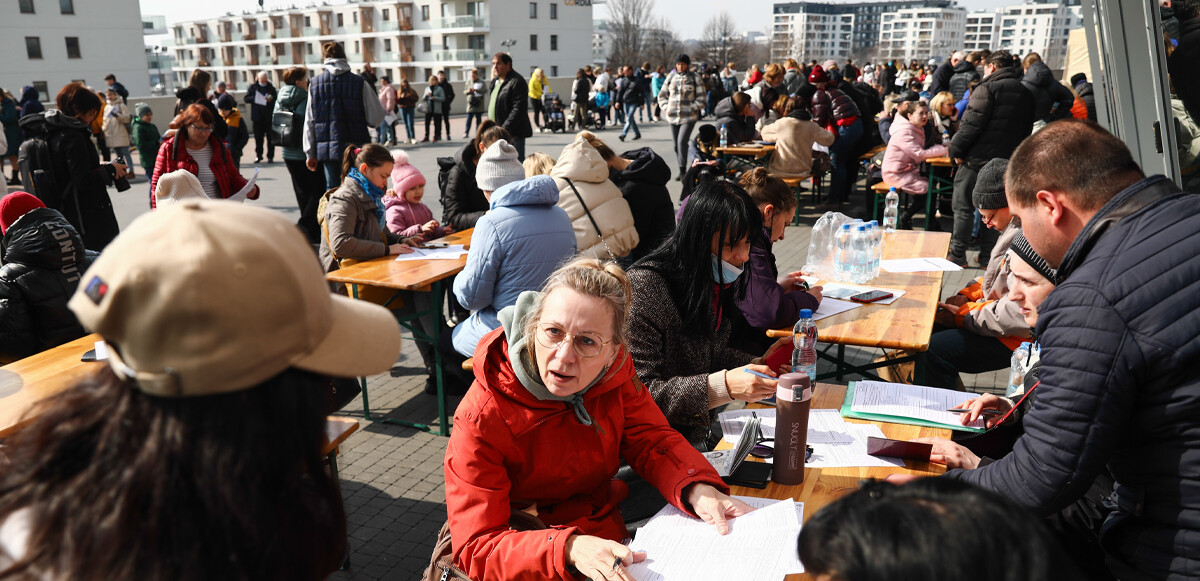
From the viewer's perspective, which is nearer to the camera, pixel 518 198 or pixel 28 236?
pixel 28 236

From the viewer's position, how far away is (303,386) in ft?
3.21

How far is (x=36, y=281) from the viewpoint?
3.65 meters

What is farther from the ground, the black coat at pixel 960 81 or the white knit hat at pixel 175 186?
the black coat at pixel 960 81

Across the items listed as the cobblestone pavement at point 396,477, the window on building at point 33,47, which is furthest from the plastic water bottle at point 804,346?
the window on building at point 33,47

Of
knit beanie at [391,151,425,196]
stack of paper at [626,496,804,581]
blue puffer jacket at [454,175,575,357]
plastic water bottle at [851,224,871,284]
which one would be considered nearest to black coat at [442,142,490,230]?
knit beanie at [391,151,425,196]

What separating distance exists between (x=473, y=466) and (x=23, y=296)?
2.86 m

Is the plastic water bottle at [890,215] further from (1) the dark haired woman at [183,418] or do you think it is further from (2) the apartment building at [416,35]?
(2) the apartment building at [416,35]

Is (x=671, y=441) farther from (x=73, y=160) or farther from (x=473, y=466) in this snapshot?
(x=73, y=160)

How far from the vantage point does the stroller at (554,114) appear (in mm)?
21172

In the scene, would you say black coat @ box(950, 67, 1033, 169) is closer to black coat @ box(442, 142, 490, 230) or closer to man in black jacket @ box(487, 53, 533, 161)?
black coat @ box(442, 142, 490, 230)

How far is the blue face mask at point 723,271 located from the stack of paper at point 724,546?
1156 millimetres

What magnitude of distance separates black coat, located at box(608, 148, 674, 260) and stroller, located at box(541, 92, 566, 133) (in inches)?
616

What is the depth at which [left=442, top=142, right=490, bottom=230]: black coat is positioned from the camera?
250 inches

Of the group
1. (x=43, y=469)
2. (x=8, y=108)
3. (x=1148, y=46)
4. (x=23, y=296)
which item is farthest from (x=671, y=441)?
(x=8, y=108)
